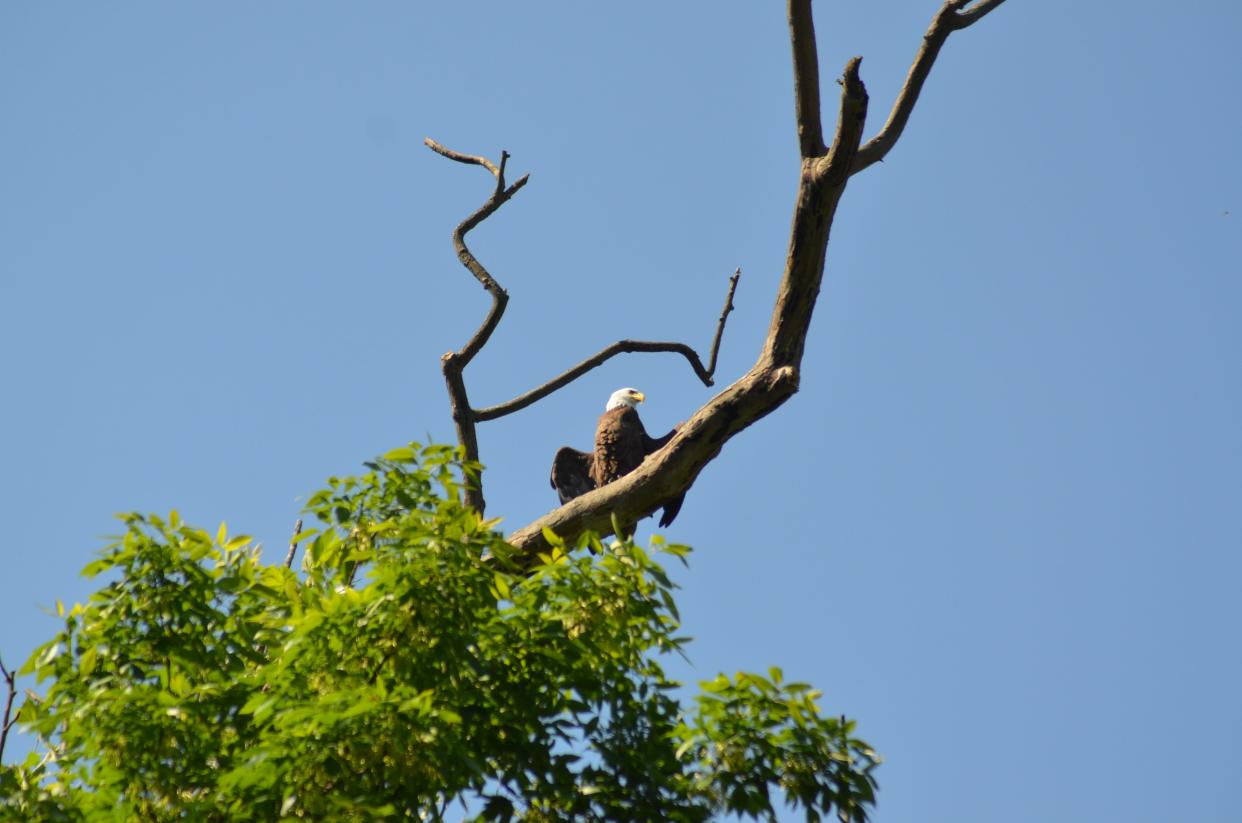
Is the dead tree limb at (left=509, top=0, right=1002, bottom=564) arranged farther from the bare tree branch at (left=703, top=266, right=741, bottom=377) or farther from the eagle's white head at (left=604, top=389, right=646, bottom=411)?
the eagle's white head at (left=604, top=389, right=646, bottom=411)

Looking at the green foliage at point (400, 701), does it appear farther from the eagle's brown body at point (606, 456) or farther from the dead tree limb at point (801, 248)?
the eagle's brown body at point (606, 456)

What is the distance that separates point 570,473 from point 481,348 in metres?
2.80

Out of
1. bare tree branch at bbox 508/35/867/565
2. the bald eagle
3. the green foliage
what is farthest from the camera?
the bald eagle

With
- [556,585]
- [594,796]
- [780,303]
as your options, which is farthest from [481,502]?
[594,796]

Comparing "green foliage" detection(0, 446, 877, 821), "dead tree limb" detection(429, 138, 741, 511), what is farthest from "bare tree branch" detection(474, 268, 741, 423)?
"green foliage" detection(0, 446, 877, 821)

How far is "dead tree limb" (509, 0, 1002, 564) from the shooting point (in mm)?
4777

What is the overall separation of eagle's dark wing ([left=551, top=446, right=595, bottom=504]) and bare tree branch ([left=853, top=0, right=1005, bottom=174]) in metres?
3.54

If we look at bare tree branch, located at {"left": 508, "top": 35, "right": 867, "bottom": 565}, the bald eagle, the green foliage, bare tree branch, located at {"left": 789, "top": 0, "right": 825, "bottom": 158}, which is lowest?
the green foliage

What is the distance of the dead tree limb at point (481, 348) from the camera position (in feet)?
17.9

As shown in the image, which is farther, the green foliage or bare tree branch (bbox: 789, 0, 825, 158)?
bare tree branch (bbox: 789, 0, 825, 158)

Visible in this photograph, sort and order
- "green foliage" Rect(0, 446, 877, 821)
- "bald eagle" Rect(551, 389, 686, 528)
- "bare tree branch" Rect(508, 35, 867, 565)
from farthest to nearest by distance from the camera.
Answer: "bald eagle" Rect(551, 389, 686, 528) → "bare tree branch" Rect(508, 35, 867, 565) → "green foliage" Rect(0, 446, 877, 821)

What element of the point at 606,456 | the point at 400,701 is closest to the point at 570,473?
the point at 606,456

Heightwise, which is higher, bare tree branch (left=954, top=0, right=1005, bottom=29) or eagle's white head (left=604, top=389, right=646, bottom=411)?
eagle's white head (left=604, top=389, right=646, bottom=411)

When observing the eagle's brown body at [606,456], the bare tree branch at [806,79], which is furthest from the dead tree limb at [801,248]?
the eagle's brown body at [606,456]
